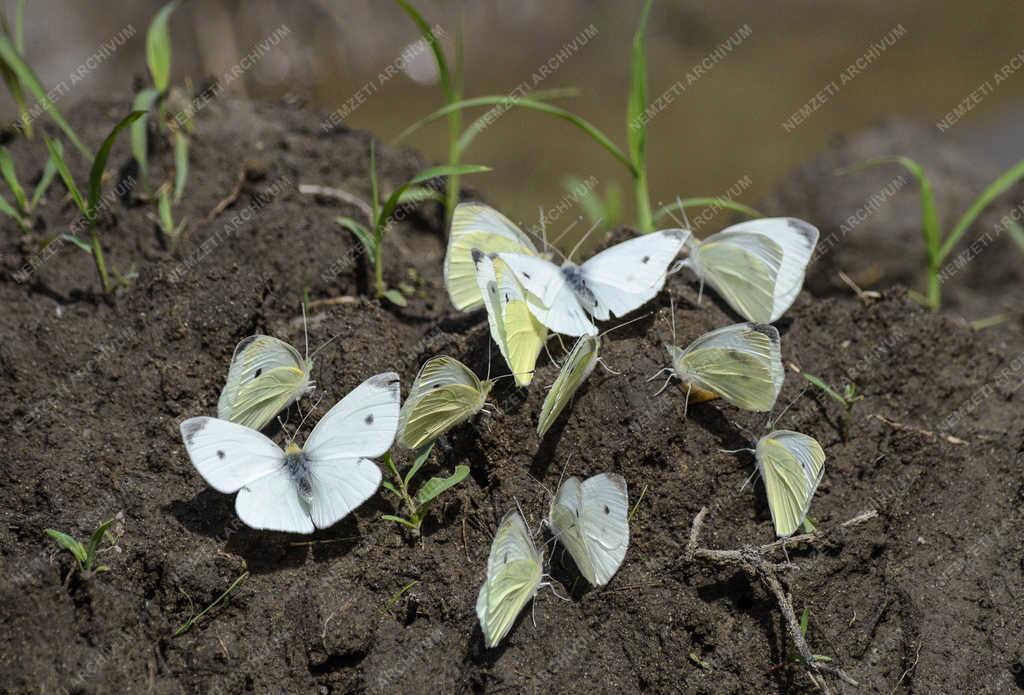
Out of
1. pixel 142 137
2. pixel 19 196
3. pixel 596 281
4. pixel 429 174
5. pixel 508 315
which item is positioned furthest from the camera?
pixel 142 137

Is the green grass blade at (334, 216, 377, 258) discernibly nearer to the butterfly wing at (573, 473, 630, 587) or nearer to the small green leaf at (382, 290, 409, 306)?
the small green leaf at (382, 290, 409, 306)

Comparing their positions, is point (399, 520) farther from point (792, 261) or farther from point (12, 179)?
point (12, 179)

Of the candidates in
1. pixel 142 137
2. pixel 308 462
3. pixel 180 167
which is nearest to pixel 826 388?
pixel 308 462

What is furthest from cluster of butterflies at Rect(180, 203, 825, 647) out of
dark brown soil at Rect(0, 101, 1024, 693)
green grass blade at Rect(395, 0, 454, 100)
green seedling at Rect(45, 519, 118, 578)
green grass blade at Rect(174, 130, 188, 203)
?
green grass blade at Rect(174, 130, 188, 203)

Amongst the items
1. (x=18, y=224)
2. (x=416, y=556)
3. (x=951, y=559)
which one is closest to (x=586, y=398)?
(x=416, y=556)

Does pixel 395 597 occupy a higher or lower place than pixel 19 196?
lower

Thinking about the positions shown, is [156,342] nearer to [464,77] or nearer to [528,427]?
[528,427]
